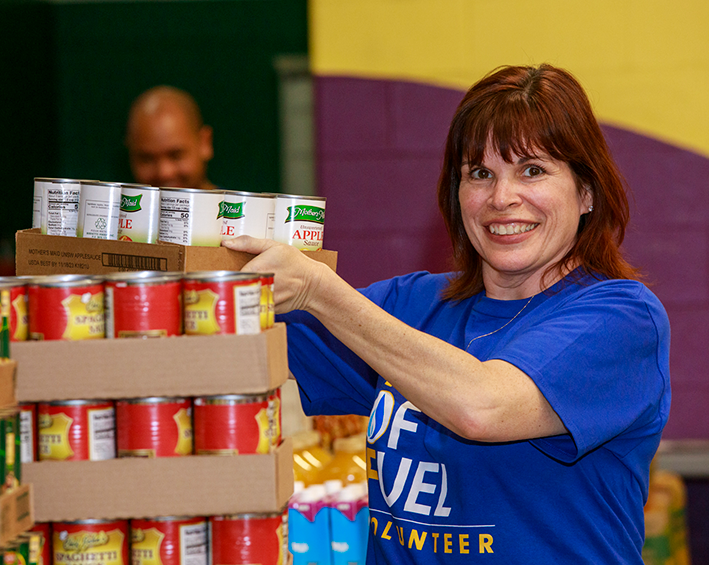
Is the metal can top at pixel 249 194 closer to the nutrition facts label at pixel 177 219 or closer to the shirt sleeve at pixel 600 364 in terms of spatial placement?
the nutrition facts label at pixel 177 219

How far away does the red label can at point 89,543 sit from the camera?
1067 mm

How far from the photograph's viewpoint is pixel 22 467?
1.06m

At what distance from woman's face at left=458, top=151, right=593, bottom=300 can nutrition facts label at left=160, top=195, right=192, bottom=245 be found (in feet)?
1.85

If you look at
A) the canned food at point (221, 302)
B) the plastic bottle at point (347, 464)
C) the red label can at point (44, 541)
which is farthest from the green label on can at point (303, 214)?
the plastic bottle at point (347, 464)

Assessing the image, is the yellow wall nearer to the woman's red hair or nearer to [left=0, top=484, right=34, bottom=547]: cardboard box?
the woman's red hair

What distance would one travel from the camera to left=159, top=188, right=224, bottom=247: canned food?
122cm

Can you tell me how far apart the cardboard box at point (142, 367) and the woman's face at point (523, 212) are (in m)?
0.60

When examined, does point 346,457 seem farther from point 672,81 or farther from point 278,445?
point 672,81

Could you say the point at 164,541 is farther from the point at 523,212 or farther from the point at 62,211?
the point at 523,212

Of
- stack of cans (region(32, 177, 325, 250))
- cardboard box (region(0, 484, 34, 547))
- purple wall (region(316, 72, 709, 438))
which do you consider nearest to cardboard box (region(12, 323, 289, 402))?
cardboard box (region(0, 484, 34, 547))

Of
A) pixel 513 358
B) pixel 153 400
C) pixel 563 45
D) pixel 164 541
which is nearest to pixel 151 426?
pixel 153 400

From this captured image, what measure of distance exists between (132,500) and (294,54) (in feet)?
10.3

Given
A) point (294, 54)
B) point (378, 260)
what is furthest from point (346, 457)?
point (294, 54)

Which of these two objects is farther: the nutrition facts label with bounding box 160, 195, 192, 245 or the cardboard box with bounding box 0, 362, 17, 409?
the nutrition facts label with bounding box 160, 195, 192, 245
